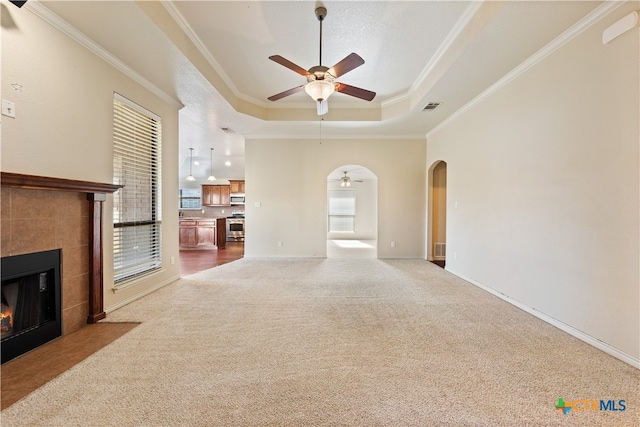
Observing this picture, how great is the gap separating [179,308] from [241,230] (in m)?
6.63

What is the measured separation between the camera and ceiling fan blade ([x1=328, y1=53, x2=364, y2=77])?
2.27m

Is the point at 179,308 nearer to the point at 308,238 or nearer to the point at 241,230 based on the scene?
the point at 308,238

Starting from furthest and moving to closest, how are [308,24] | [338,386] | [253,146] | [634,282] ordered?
[253,146] → [308,24] → [634,282] → [338,386]

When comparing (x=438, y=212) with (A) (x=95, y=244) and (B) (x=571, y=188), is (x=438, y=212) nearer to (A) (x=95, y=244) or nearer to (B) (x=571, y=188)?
(B) (x=571, y=188)

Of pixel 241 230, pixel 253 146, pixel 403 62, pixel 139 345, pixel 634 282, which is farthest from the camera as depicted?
pixel 241 230

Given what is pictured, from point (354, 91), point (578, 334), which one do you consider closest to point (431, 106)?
point (354, 91)

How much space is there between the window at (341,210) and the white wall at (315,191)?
13.6 feet

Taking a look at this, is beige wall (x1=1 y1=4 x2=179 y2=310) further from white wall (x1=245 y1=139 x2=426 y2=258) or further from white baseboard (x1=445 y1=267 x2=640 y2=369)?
white baseboard (x1=445 y1=267 x2=640 y2=369)

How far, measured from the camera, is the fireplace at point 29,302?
1.94 metres

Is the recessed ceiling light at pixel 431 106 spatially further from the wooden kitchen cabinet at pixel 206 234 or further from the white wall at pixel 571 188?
the wooden kitchen cabinet at pixel 206 234

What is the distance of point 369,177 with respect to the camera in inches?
383

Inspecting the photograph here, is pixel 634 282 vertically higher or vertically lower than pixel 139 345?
higher

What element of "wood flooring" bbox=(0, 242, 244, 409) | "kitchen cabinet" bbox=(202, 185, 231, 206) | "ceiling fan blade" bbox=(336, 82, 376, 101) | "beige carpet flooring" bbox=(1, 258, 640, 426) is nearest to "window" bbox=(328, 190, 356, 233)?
"kitchen cabinet" bbox=(202, 185, 231, 206)

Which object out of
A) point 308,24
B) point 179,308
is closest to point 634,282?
point 308,24
